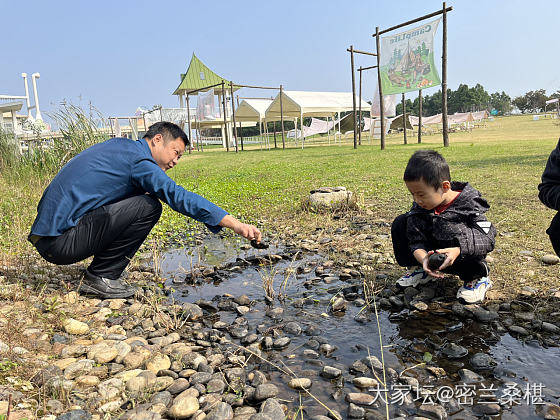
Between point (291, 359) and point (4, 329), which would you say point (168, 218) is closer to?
point (4, 329)

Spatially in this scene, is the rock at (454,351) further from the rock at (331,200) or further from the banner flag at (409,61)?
the banner flag at (409,61)

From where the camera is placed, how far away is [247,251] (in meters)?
4.07

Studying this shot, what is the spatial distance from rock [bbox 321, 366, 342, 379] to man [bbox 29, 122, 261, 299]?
2.86 feet

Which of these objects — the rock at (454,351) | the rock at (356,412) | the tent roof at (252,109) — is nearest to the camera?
the rock at (356,412)

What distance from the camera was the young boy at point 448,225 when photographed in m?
2.43

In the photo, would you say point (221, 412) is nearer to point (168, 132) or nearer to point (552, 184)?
point (168, 132)

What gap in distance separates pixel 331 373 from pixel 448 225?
4.00 feet

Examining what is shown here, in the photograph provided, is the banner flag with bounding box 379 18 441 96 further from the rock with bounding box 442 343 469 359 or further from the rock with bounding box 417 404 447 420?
the rock with bounding box 417 404 447 420

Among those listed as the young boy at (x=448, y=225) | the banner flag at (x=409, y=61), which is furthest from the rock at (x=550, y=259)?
the banner flag at (x=409, y=61)

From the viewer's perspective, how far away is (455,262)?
258cm

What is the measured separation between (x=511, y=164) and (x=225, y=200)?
5.73 meters

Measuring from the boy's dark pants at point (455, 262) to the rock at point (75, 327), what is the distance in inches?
81.4

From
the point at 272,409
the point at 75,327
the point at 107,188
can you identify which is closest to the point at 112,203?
the point at 107,188

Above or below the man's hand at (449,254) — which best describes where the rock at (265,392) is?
below
